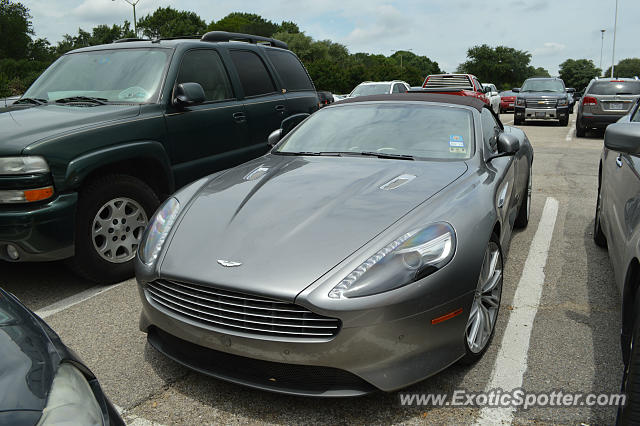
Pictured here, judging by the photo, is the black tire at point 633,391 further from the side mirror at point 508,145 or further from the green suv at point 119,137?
the green suv at point 119,137

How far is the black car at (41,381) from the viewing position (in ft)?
4.51

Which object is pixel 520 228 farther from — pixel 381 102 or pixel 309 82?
pixel 309 82

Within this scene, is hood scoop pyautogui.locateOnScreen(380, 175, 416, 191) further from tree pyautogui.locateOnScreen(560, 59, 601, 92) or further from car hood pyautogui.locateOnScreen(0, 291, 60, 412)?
tree pyautogui.locateOnScreen(560, 59, 601, 92)

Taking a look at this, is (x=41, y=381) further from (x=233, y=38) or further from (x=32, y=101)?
(x=233, y=38)

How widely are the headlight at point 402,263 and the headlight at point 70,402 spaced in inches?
41.9

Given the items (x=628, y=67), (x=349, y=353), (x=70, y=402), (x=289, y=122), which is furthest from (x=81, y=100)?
(x=628, y=67)

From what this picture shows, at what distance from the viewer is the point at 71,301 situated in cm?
407

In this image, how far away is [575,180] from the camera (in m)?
8.49

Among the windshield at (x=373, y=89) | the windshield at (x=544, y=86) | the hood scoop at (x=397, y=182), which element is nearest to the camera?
the hood scoop at (x=397, y=182)

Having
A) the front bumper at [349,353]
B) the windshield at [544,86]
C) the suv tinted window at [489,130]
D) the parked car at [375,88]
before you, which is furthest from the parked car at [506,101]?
the front bumper at [349,353]

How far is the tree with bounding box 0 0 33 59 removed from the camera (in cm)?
6469

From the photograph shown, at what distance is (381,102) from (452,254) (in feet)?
6.98

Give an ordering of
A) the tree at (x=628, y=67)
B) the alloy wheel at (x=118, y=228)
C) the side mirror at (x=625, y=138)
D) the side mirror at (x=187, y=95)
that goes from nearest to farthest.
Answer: the side mirror at (x=625, y=138) < the alloy wheel at (x=118, y=228) < the side mirror at (x=187, y=95) < the tree at (x=628, y=67)

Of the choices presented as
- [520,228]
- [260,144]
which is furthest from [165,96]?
[520,228]
